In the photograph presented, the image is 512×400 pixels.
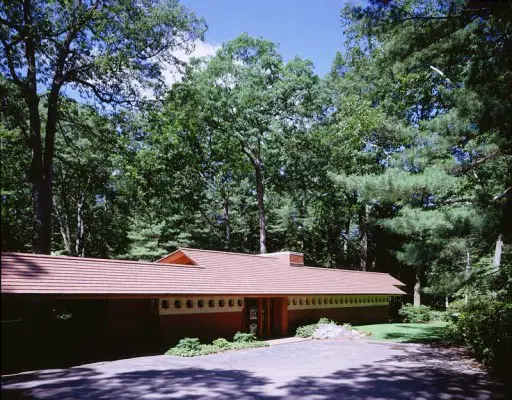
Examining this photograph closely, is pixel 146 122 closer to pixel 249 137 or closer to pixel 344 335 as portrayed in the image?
pixel 249 137

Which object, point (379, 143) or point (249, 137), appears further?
point (379, 143)

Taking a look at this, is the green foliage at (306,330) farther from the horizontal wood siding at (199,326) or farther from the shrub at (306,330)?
the horizontal wood siding at (199,326)

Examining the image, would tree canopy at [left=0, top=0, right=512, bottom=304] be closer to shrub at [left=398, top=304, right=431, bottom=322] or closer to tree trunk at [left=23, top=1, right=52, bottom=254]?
tree trunk at [left=23, top=1, right=52, bottom=254]

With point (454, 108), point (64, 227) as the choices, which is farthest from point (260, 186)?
point (454, 108)

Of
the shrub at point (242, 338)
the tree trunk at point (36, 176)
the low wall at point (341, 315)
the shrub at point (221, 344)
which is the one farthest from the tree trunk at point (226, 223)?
the shrub at point (221, 344)

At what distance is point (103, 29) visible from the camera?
18156 mm

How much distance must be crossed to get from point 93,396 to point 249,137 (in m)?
25.4

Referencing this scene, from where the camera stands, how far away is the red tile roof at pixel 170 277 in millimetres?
12461

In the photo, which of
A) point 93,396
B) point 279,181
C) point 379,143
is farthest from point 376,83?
point 93,396

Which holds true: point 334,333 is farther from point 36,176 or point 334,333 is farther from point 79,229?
point 79,229

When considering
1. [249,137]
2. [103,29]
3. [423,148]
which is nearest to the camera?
[423,148]

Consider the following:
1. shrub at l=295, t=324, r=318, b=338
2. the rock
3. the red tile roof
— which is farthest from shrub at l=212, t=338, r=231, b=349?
the rock

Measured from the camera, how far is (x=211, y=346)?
15469 millimetres

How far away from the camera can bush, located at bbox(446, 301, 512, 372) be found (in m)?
11.2
